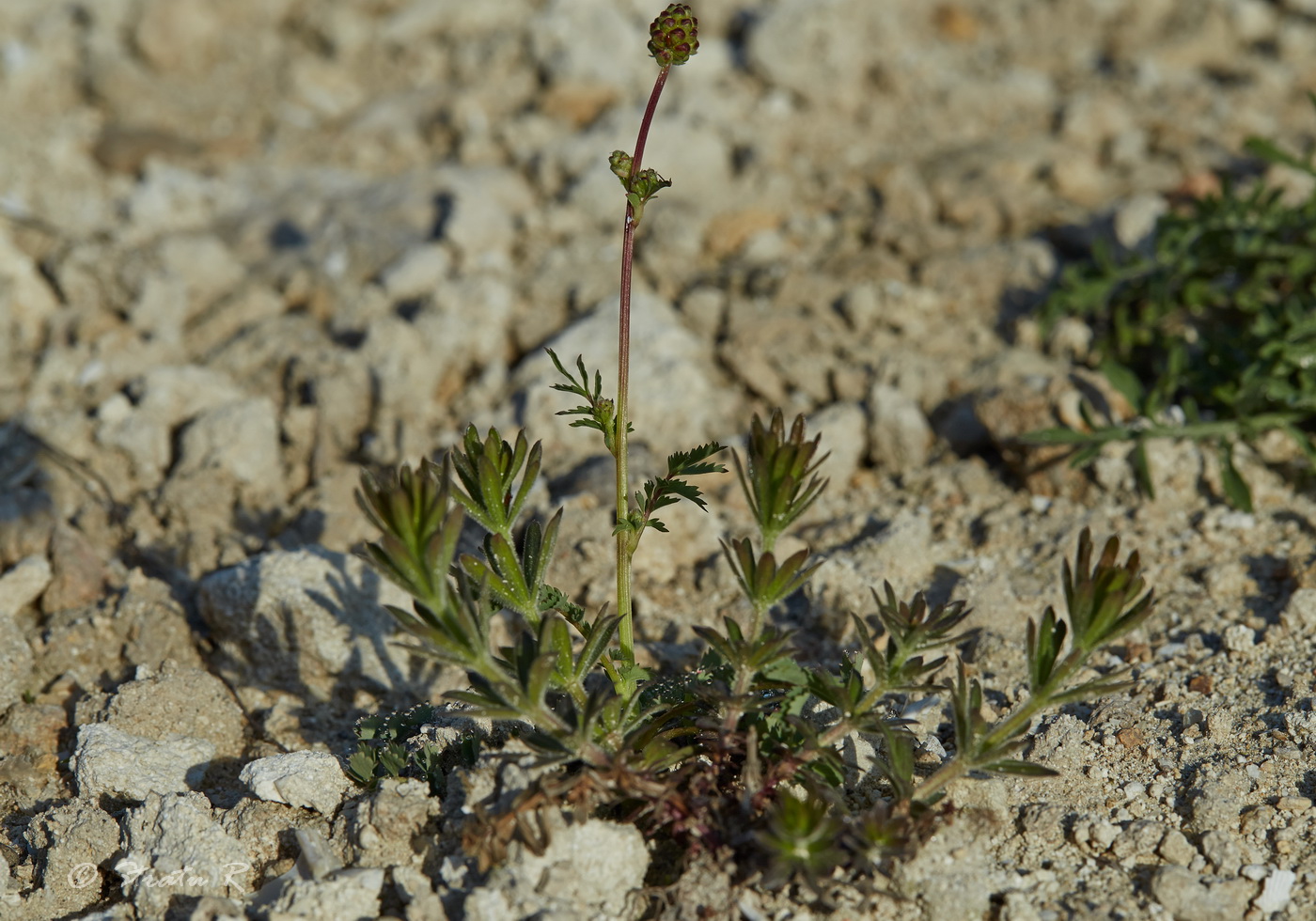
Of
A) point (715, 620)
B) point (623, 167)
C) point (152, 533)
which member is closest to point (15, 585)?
point (152, 533)

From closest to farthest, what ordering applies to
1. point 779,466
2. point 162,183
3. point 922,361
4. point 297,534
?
point 779,466
point 297,534
point 922,361
point 162,183

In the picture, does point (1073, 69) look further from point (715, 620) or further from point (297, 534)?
A: point (297, 534)

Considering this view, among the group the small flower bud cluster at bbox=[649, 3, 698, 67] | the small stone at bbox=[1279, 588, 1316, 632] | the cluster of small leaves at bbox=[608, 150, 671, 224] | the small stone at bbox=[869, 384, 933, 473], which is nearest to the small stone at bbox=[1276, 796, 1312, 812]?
the small stone at bbox=[1279, 588, 1316, 632]

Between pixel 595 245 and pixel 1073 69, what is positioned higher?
pixel 1073 69

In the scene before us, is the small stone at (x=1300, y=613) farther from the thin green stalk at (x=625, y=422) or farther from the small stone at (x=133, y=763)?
the small stone at (x=133, y=763)

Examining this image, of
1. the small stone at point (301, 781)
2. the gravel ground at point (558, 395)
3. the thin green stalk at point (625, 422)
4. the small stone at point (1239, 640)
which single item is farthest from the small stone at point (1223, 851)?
the small stone at point (301, 781)

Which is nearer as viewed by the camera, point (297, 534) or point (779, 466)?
point (779, 466)
